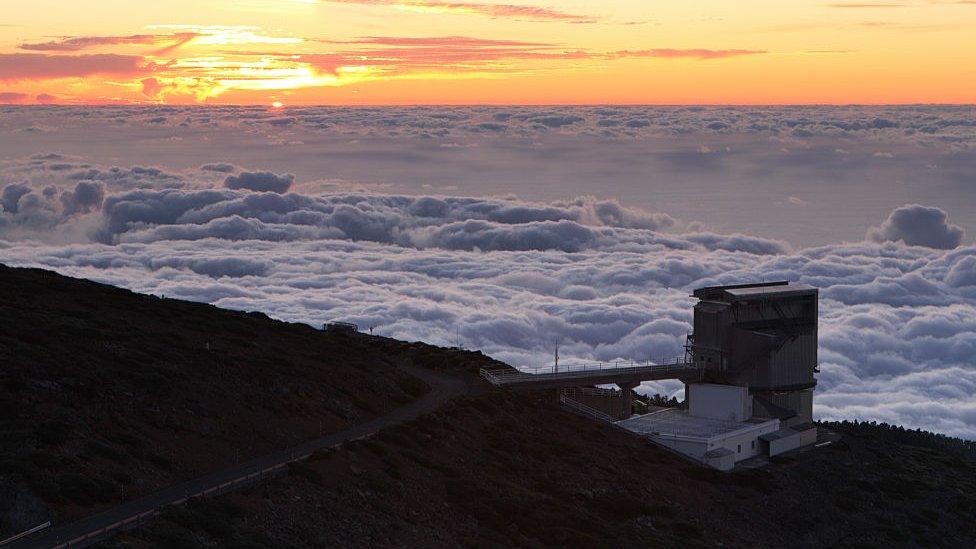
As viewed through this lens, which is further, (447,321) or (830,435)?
(447,321)

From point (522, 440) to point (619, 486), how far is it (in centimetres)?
545

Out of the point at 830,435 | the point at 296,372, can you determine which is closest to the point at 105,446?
the point at 296,372

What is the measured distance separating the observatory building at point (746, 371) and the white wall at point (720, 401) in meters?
0.06

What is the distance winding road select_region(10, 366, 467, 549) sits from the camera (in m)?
33.2

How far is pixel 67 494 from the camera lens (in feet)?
118

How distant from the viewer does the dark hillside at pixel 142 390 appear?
38219mm

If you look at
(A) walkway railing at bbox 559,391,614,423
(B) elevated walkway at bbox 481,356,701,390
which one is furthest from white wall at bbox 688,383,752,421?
(A) walkway railing at bbox 559,391,614,423

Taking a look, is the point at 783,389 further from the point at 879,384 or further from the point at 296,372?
the point at 879,384

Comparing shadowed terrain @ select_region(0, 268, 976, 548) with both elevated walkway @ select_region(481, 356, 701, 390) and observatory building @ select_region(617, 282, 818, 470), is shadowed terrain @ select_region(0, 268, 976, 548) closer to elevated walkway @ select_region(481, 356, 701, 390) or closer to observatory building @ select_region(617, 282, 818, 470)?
elevated walkway @ select_region(481, 356, 701, 390)

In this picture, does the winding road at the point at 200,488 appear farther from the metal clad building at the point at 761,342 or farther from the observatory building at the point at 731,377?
the metal clad building at the point at 761,342

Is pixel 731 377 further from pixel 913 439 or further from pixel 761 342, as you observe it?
pixel 913 439

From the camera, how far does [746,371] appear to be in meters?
67.9

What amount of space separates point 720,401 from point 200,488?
3719 centimetres

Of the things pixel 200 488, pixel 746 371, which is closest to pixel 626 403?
pixel 746 371
